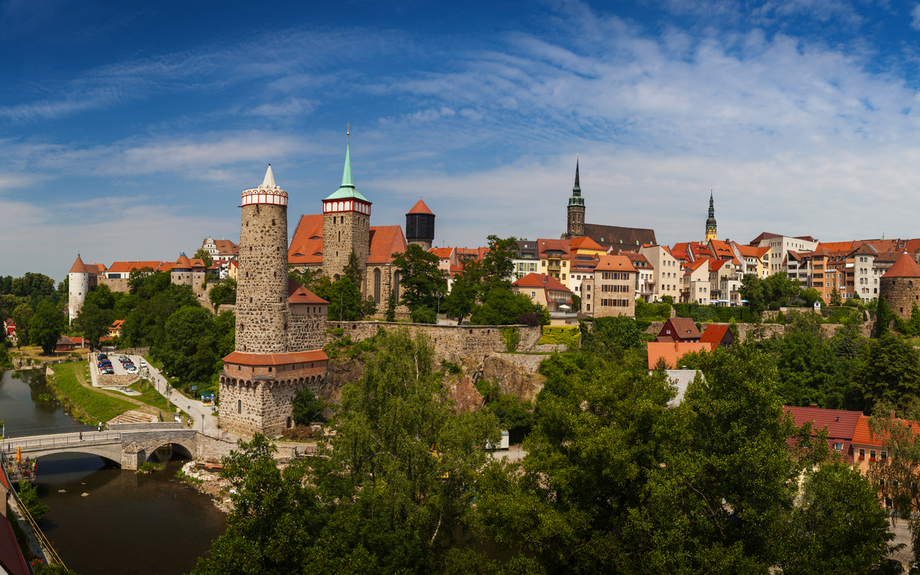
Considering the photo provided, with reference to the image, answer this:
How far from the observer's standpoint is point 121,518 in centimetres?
2909

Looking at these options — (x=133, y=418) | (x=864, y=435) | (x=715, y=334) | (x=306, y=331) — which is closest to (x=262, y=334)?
(x=306, y=331)

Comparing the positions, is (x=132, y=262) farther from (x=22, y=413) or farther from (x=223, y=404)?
(x=223, y=404)

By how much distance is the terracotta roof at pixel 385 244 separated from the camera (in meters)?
58.1

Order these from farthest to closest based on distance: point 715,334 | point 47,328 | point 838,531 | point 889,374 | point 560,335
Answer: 1. point 47,328
2. point 715,334
3. point 560,335
4. point 889,374
5. point 838,531

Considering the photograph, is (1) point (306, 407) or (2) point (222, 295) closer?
(1) point (306, 407)

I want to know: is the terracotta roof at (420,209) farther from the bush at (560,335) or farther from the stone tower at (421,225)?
the bush at (560,335)

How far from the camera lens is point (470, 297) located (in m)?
53.0

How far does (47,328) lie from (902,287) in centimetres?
9532

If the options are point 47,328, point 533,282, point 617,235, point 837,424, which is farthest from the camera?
point 617,235

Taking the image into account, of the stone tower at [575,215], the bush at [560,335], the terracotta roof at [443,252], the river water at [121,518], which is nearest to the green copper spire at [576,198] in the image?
the stone tower at [575,215]

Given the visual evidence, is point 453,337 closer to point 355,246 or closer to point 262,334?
point 262,334

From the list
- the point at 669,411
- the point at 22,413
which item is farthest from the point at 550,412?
the point at 22,413

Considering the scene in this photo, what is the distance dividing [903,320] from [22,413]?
76.2 meters

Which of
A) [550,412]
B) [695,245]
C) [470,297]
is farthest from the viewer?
[695,245]
